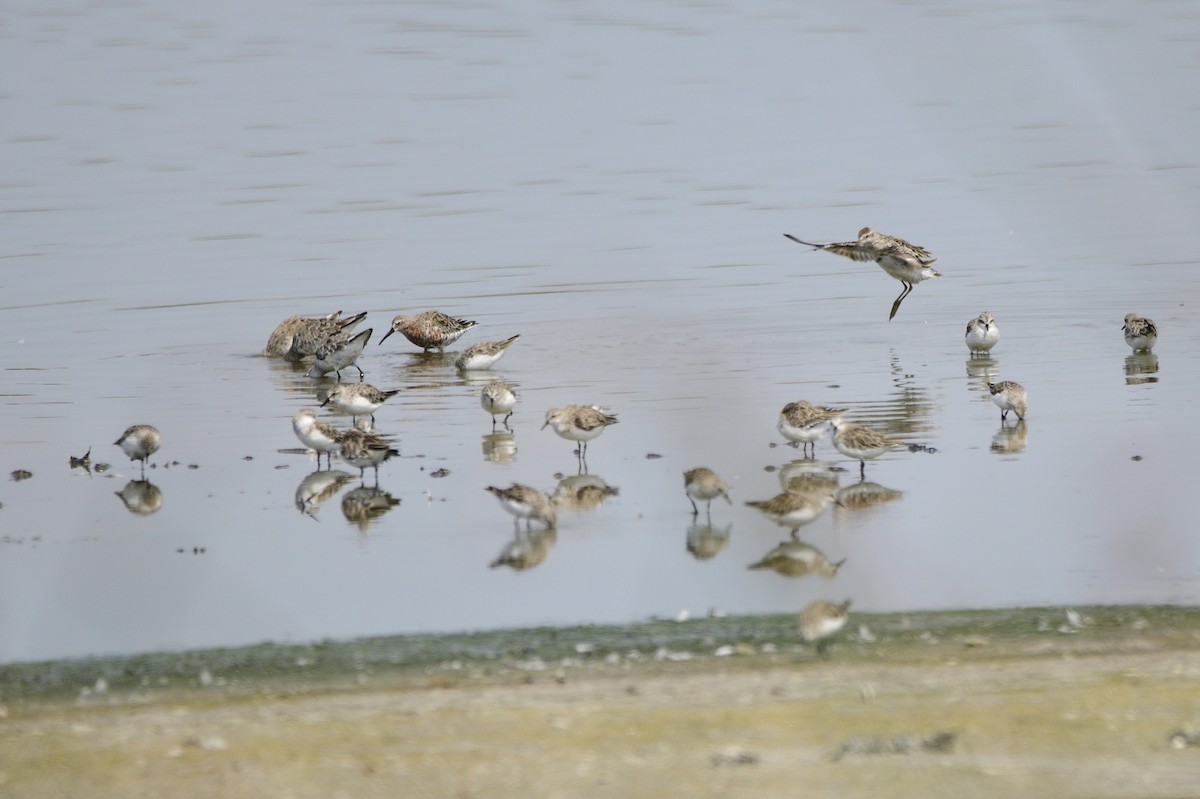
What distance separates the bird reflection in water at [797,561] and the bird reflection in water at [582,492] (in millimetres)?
1560

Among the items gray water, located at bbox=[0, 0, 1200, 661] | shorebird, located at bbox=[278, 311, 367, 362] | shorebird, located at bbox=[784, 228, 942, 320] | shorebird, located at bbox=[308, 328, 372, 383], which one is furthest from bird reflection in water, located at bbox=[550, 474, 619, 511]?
shorebird, located at bbox=[784, 228, 942, 320]

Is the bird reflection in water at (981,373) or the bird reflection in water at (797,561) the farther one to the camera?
the bird reflection in water at (981,373)

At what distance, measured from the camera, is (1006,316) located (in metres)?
19.1

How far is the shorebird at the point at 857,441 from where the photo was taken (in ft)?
38.6

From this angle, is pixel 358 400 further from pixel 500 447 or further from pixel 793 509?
pixel 793 509

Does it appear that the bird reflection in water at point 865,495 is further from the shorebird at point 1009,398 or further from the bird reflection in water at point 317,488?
the bird reflection in water at point 317,488

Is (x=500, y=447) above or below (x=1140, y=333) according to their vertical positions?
below


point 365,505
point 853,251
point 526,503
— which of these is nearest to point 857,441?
point 526,503

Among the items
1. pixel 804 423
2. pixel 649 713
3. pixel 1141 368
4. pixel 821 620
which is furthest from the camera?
pixel 1141 368

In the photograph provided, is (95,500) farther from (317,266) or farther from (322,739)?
(317,266)

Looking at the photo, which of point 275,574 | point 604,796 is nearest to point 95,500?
point 275,574

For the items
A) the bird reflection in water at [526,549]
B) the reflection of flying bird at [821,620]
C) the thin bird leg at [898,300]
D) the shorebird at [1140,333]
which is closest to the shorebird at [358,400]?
the bird reflection in water at [526,549]

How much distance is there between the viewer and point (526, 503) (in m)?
10.2

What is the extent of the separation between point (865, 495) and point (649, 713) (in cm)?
448
